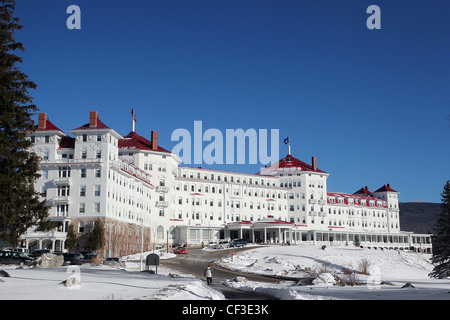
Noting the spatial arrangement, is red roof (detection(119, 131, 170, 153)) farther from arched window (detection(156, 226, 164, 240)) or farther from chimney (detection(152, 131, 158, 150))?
arched window (detection(156, 226, 164, 240))

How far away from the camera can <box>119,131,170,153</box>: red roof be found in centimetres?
10106

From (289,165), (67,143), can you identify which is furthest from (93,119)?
(289,165)

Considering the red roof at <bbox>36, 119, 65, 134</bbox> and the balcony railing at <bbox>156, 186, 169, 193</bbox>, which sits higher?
the red roof at <bbox>36, 119, 65, 134</bbox>

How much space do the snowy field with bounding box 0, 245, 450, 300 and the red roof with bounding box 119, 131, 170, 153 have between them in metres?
31.2

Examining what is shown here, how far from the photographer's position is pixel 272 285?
40.2 meters

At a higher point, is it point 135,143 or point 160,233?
point 135,143

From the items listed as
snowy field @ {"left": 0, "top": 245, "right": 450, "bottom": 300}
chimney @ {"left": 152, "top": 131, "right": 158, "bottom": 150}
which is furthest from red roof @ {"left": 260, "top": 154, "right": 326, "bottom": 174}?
chimney @ {"left": 152, "top": 131, "right": 158, "bottom": 150}

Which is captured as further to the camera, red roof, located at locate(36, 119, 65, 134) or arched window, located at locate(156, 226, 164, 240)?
arched window, located at locate(156, 226, 164, 240)

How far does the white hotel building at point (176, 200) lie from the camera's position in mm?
72500

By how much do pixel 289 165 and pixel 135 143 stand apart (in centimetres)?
4464

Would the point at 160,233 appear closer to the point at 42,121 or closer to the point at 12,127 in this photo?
the point at 42,121

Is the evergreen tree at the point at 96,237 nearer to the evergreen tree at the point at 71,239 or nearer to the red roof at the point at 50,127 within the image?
the evergreen tree at the point at 71,239

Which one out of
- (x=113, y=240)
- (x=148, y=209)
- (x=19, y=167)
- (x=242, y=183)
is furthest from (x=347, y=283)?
(x=242, y=183)

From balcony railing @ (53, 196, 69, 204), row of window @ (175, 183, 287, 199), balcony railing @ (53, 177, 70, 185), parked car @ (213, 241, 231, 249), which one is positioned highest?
row of window @ (175, 183, 287, 199)
